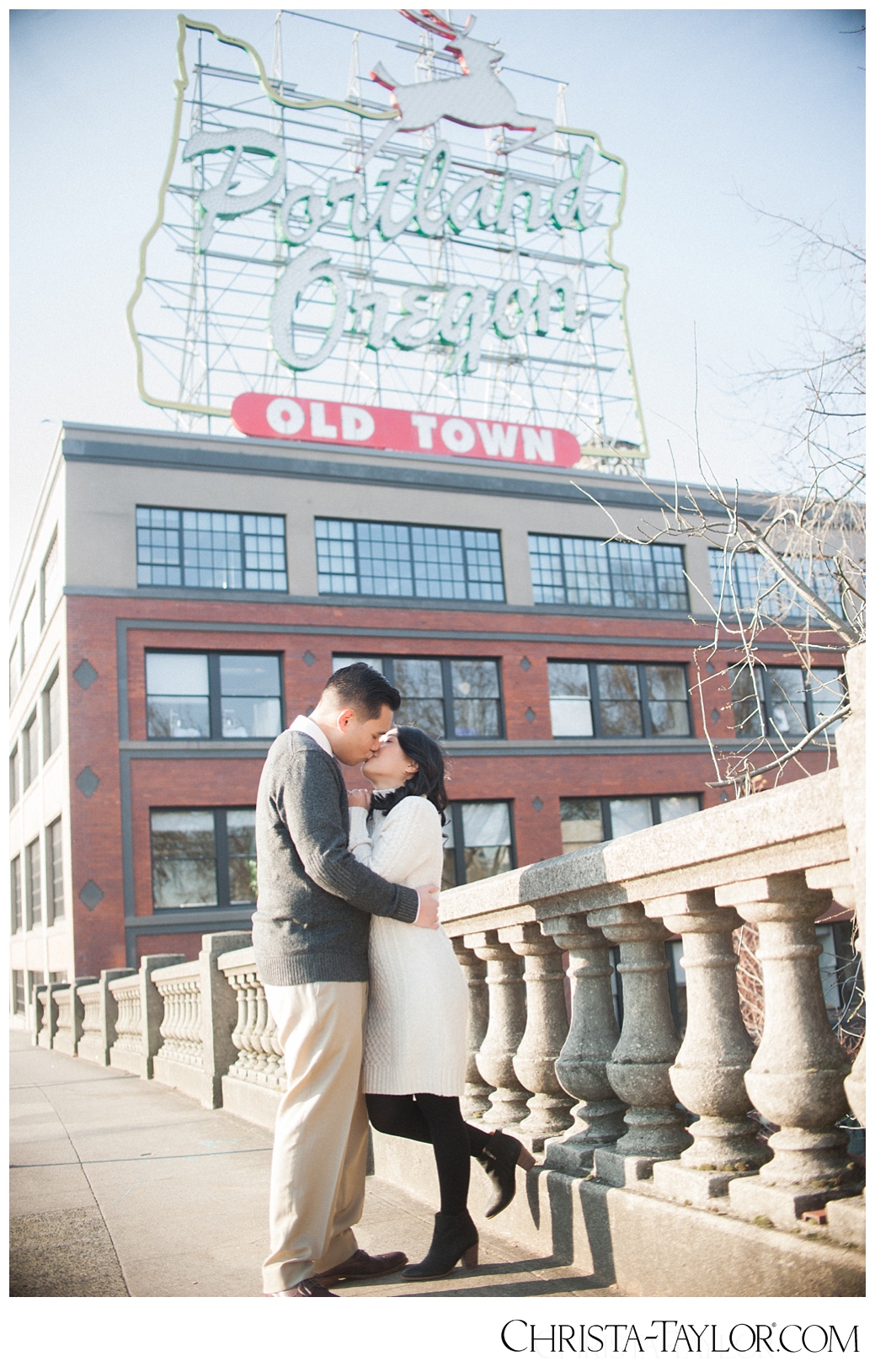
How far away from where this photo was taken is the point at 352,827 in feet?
12.6

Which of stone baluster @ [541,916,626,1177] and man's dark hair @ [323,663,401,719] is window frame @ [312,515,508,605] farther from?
stone baluster @ [541,916,626,1177]

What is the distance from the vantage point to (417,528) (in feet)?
95.2

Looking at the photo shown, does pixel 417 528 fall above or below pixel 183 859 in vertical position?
above

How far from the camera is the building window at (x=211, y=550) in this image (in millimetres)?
25594

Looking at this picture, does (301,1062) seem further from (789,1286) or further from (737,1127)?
(789,1286)

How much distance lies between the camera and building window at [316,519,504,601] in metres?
27.8

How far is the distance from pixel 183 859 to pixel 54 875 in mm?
4511

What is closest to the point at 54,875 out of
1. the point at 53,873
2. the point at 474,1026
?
the point at 53,873

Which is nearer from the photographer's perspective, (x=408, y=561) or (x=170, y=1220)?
(x=170, y=1220)

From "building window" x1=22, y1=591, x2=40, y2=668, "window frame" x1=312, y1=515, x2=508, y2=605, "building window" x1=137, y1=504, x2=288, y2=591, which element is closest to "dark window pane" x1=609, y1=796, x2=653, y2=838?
"window frame" x1=312, y1=515, x2=508, y2=605

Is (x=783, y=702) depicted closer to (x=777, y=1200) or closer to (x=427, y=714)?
(x=427, y=714)

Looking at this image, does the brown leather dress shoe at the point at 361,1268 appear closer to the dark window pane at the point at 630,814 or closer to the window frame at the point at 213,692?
the window frame at the point at 213,692

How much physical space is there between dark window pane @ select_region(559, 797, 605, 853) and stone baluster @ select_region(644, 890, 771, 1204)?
1021 inches

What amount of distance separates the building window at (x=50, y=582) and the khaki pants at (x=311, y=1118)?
23.3 metres
